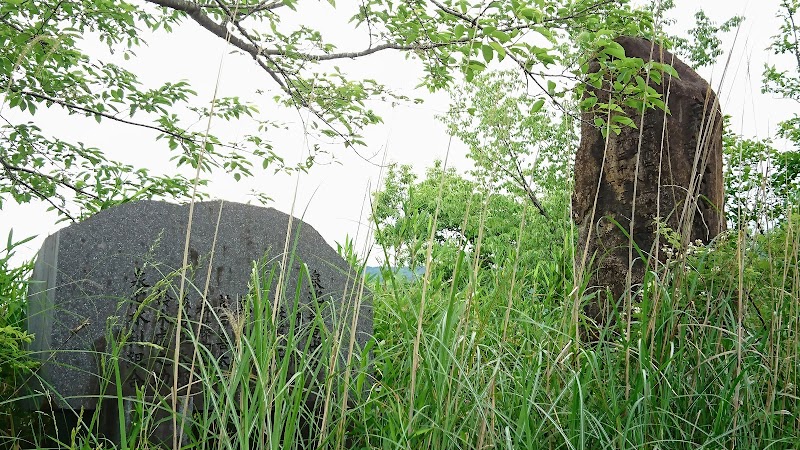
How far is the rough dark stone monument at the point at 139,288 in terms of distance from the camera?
103 inches

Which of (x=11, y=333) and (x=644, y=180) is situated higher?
(x=644, y=180)

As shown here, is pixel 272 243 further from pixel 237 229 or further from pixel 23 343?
pixel 23 343

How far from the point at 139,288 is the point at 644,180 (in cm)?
242

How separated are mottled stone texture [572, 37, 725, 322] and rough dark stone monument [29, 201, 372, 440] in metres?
1.31

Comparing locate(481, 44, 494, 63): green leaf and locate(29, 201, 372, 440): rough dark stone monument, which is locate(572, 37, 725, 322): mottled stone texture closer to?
locate(481, 44, 494, 63): green leaf

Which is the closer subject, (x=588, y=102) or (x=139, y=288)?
(x=139, y=288)

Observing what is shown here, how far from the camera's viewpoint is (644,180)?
3621 millimetres

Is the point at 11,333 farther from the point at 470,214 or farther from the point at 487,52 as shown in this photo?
the point at 470,214

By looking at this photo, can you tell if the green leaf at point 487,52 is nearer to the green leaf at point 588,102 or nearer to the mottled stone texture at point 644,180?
the green leaf at point 588,102

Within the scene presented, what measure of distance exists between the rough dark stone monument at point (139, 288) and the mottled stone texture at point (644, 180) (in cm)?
131

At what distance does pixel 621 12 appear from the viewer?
3670 mm

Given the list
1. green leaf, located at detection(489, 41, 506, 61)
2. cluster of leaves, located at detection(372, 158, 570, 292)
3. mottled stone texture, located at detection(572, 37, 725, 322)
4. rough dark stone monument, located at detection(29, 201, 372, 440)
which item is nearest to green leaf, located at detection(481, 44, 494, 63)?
green leaf, located at detection(489, 41, 506, 61)

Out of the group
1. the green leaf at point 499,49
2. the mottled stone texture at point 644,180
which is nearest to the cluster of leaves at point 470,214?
the mottled stone texture at point 644,180

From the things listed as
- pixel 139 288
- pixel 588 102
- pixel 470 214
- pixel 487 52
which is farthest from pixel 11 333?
pixel 470 214
